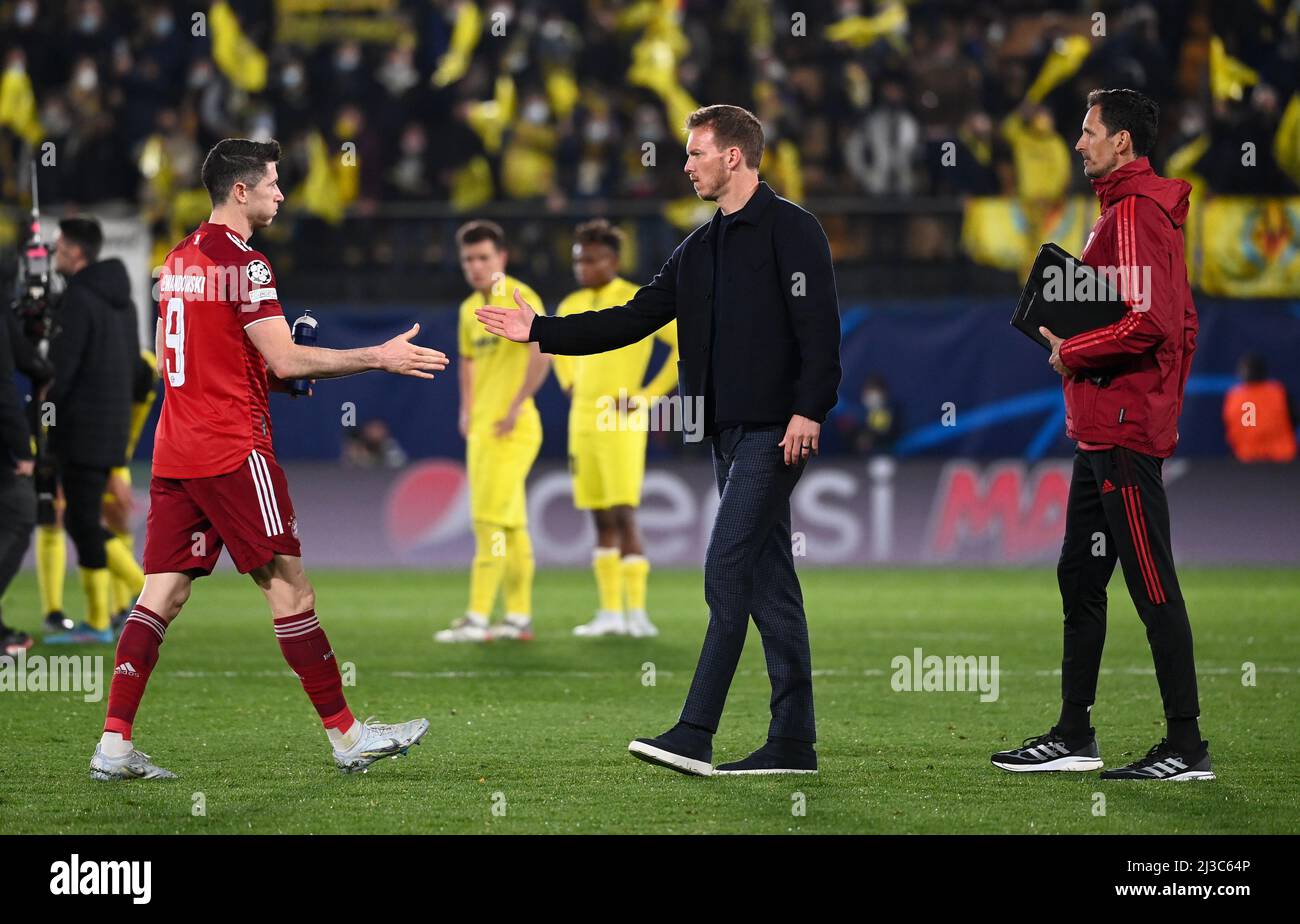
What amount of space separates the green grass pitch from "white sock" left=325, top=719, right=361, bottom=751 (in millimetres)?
108

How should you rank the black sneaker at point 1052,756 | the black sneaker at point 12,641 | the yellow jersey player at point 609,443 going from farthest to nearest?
the yellow jersey player at point 609,443
the black sneaker at point 12,641
the black sneaker at point 1052,756

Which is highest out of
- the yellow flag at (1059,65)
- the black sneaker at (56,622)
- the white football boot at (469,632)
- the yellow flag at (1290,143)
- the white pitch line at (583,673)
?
the yellow flag at (1059,65)

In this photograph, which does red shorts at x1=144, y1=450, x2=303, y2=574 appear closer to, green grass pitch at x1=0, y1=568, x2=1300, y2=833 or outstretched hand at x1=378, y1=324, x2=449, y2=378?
outstretched hand at x1=378, y1=324, x2=449, y2=378

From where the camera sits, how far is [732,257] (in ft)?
20.4

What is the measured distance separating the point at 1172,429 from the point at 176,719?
4189 mm

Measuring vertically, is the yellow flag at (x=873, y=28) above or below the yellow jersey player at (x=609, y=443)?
above

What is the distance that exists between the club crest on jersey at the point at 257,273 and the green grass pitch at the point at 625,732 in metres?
1.67

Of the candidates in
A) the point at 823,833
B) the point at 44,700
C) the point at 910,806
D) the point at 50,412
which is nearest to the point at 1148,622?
the point at 910,806

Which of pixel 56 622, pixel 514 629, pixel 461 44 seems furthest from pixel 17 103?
pixel 514 629

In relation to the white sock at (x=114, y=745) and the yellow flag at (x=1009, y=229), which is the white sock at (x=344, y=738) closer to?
the white sock at (x=114, y=745)

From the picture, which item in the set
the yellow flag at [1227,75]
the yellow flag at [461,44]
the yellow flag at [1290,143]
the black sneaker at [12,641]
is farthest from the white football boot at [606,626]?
the yellow flag at [461,44]

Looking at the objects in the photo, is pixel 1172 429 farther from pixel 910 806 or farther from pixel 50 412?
pixel 50 412

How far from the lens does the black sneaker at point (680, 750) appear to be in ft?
19.8

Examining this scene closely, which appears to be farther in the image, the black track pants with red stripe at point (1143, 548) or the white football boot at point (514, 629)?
the white football boot at point (514, 629)
